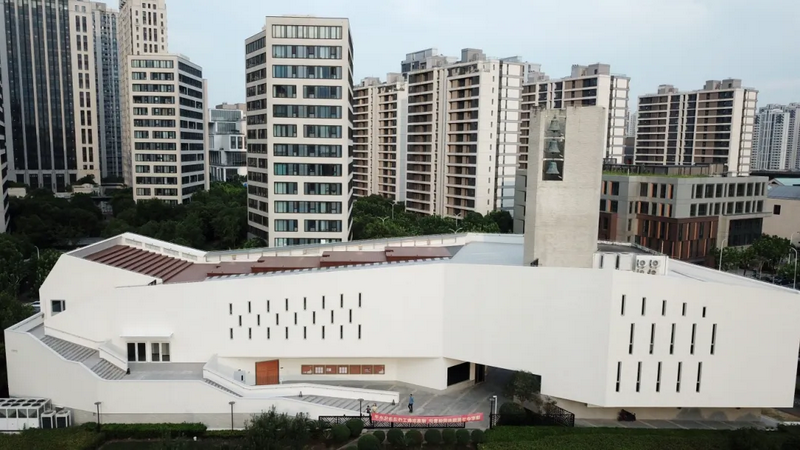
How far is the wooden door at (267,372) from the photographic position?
3512 centimetres

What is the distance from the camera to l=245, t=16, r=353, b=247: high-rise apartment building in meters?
62.8

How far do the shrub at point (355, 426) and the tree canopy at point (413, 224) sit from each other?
3856 cm

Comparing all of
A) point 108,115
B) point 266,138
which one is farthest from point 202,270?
point 108,115

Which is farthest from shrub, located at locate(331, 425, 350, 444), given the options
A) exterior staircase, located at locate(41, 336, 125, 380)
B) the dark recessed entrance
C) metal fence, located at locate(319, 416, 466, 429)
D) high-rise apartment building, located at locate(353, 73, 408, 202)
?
high-rise apartment building, located at locate(353, 73, 408, 202)

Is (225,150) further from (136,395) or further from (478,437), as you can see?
(478,437)

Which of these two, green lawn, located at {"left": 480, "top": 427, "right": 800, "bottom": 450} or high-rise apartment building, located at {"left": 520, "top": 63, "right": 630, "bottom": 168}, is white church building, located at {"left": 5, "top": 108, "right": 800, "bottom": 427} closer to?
green lawn, located at {"left": 480, "top": 427, "right": 800, "bottom": 450}

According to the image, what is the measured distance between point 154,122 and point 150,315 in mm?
73756

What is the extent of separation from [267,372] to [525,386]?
15548 millimetres

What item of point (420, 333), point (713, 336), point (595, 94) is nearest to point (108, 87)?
point (595, 94)

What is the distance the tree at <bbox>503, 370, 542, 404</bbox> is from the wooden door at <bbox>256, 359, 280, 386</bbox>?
14239 mm

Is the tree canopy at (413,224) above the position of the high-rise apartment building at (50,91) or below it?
below

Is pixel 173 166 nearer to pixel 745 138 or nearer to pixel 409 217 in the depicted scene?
pixel 409 217

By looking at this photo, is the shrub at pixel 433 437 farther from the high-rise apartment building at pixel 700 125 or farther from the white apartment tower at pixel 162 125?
the high-rise apartment building at pixel 700 125

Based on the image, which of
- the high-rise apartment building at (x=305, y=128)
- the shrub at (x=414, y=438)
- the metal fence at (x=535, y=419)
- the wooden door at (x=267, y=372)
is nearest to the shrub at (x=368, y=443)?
the shrub at (x=414, y=438)
